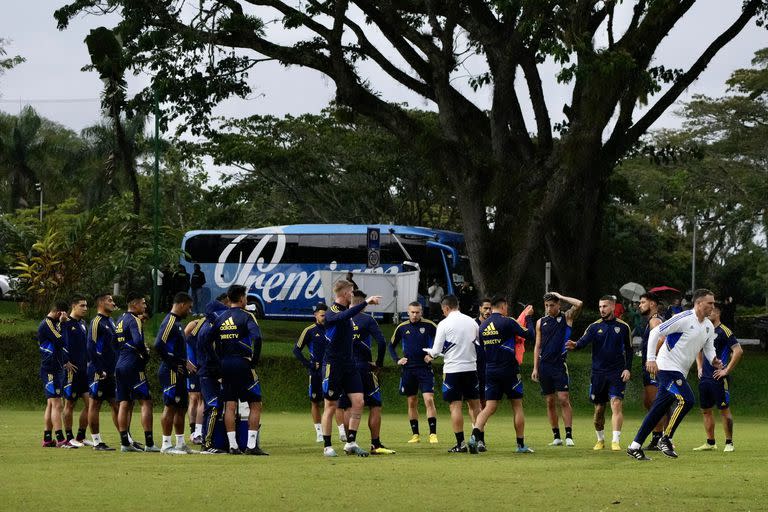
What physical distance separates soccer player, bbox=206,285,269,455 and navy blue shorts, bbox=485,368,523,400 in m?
2.90

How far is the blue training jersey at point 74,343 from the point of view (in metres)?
17.7

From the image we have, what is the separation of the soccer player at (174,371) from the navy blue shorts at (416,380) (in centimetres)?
383

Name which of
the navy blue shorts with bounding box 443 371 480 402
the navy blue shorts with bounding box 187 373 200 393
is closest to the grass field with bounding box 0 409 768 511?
the navy blue shorts with bounding box 443 371 480 402

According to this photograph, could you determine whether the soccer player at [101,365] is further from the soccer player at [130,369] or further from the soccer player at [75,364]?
the soccer player at [130,369]

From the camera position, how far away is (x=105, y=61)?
32031mm

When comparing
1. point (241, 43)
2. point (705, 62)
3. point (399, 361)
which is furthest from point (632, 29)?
point (399, 361)

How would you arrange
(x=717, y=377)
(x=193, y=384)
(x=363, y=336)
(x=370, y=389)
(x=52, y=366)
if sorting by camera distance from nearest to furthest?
1. (x=717, y=377)
2. (x=370, y=389)
3. (x=363, y=336)
4. (x=193, y=384)
5. (x=52, y=366)

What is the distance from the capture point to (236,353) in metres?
15.5

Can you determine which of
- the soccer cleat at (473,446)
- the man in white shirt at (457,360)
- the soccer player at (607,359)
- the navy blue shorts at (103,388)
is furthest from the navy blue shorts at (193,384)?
the soccer player at (607,359)

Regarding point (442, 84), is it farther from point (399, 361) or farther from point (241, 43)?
point (399, 361)

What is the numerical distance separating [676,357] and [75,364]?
8.03 meters

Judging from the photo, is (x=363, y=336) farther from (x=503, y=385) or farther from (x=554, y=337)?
(x=554, y=337)

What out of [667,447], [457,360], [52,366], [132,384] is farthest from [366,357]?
[52,366]

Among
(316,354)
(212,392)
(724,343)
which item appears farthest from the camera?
(316,354)
